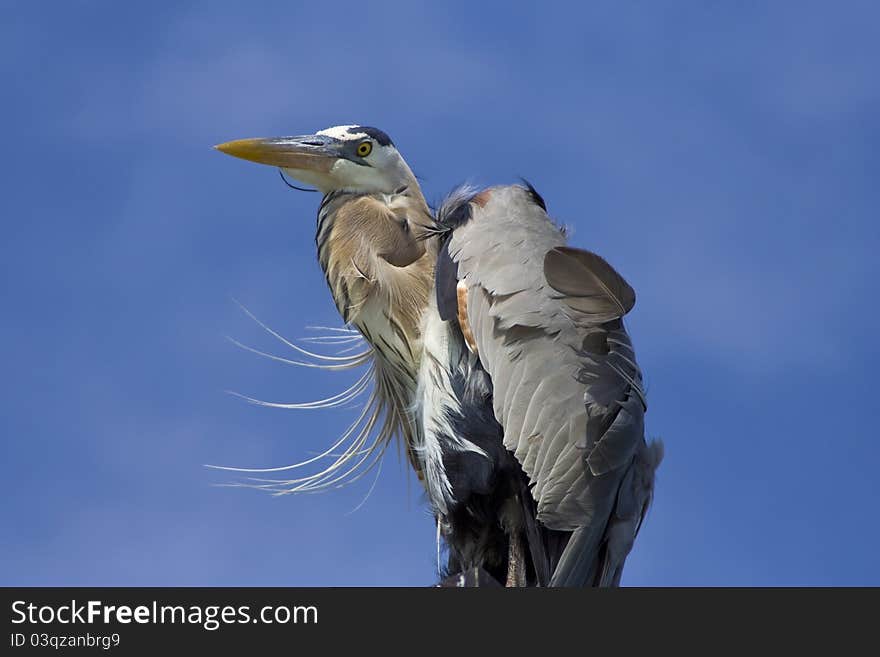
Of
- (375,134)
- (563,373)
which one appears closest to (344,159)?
(375,134)

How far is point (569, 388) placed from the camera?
214 inches

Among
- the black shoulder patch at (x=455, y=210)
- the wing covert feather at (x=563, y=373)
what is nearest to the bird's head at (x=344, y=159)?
the black shoulder patch at (x=455, y=210)

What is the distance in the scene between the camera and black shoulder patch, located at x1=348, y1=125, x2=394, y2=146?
6430 millimetres

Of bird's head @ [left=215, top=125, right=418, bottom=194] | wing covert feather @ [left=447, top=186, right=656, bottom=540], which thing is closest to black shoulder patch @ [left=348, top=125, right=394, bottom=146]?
bird's head @ [left=215, top=125, right=418, bottom=194]

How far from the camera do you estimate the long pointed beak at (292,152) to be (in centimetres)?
636

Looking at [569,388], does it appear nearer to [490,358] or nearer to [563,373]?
[563,373]

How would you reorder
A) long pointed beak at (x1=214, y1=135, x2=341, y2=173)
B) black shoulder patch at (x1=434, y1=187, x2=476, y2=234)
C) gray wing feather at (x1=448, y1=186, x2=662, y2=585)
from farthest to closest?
long pointed beak at (x1=214, y1=135, x2=341, y2=173)
black shoulder patch at (x1=434, y1=187, x2=476, y2=234)
gray wing feather at (x1=448, y1=186, x2=662, y2=585)

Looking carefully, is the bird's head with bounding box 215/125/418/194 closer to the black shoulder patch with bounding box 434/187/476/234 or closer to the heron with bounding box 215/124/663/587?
the heron with bounding box 215/124/663/587

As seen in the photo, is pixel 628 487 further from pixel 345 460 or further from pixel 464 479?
pixel 345 460

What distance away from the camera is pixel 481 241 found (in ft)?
19.0

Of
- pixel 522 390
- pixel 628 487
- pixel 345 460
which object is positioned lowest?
pixel 628 487

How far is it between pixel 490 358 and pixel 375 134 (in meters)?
1.42
